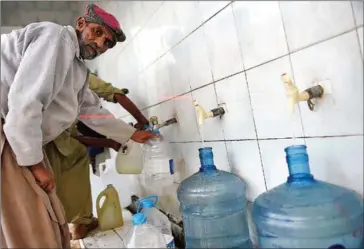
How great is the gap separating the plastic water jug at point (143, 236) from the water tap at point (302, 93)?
38 cm

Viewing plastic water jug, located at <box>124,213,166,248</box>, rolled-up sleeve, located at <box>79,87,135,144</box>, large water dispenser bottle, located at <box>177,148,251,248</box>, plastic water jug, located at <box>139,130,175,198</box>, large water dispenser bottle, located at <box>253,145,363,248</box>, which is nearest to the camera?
large water dispenser bottle, located at <box>253,145,363,248</box>

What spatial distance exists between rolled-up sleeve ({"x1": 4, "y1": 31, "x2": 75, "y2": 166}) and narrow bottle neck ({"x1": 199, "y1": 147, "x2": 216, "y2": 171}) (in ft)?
1.14

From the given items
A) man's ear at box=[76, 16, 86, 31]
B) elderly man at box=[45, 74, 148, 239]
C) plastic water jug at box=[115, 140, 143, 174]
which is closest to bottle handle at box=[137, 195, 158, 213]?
plastic water jug at box=[115, 140, 143, 174]

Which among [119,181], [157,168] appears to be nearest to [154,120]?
[157,168]

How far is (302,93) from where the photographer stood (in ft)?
1.73

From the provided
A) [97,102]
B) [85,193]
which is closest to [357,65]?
[97,102]

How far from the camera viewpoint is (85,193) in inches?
38.2

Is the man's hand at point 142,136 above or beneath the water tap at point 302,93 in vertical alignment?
beneath

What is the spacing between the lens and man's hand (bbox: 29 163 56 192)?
2.29 ft

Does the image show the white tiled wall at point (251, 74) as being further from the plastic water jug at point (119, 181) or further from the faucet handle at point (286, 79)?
the plastic water jug at point (119, 181)

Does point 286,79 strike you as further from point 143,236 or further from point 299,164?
point 143,236

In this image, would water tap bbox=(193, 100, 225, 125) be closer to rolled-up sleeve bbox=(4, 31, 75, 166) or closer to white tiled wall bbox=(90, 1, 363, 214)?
white tiled wall bbox=(90, 1, 363, 214)

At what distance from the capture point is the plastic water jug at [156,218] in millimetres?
656

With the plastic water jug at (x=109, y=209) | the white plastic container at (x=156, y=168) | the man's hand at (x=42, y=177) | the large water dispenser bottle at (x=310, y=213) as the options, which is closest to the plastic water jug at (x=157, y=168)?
the white plastic container at (x=156, y=168)
